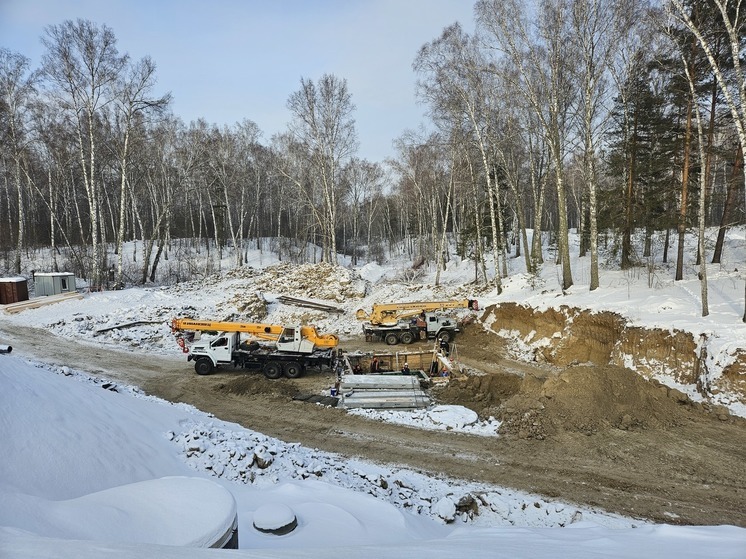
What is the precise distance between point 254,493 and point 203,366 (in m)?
9.61

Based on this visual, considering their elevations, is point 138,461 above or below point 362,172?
below

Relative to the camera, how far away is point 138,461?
6.34m

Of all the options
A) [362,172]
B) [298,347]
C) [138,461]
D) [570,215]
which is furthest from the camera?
[570,215]

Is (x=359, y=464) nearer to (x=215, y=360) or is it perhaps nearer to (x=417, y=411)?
(x=417, y=411)

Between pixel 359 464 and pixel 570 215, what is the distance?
70296 millimetres

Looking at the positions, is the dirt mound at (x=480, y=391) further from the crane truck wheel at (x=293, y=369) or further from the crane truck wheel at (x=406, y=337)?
the crane truck wheel at (x=406, y=337)

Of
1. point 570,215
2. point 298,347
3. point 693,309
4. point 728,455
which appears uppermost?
point 570,215

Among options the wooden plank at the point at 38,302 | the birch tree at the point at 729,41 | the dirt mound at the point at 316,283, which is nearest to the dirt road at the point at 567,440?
the birch tree at the point at 729,41

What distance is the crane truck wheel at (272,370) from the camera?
14.8 meters

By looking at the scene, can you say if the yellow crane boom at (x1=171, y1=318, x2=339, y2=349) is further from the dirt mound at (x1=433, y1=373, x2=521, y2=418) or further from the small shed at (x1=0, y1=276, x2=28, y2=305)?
the small shed at (x1=0, y1=276, x2=28, y2=305)

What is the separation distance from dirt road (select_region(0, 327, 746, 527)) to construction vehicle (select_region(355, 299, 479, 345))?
19.1ft

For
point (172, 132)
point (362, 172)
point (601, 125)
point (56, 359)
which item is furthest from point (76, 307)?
point (362, 172)

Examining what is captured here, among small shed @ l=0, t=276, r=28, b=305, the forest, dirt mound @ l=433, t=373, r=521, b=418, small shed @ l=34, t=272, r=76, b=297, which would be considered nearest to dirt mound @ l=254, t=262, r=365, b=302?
the forest

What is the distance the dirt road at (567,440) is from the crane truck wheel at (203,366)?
50.0 inches
